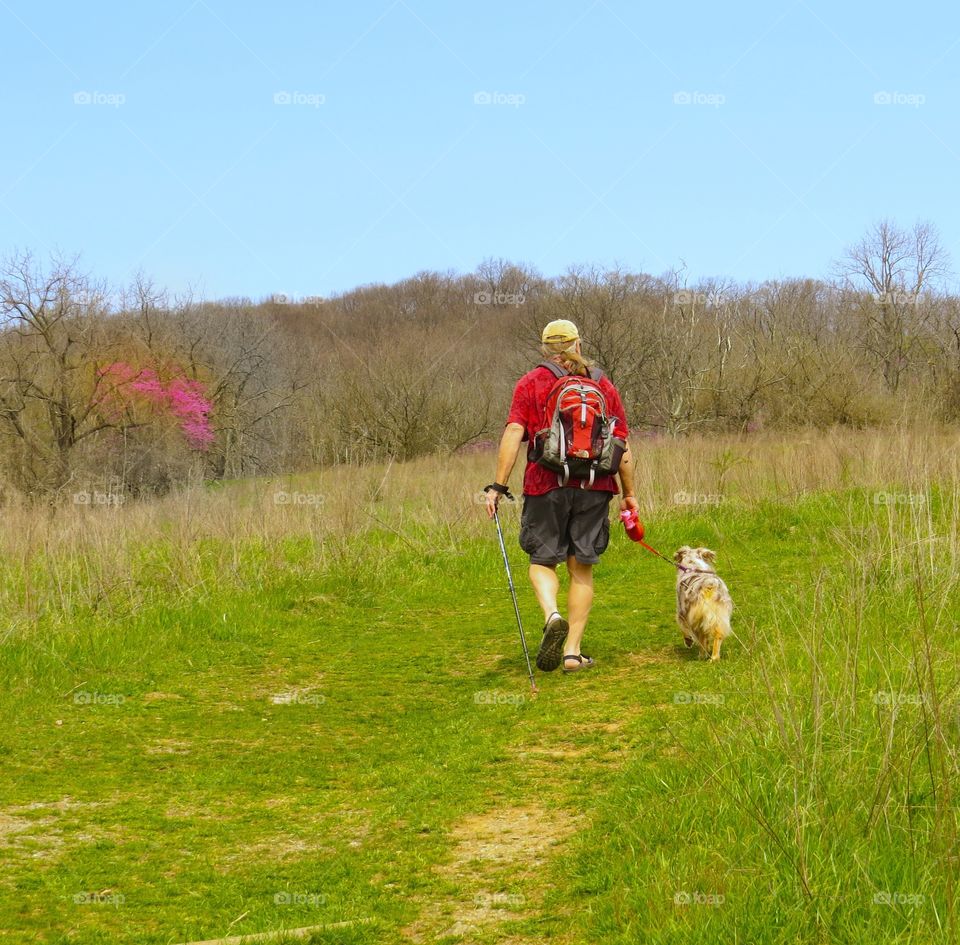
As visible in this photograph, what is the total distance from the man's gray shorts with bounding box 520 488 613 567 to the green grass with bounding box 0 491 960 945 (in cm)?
77

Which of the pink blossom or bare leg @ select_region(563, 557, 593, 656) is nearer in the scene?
bare leg @ select_region(563, 557, 593, 656)

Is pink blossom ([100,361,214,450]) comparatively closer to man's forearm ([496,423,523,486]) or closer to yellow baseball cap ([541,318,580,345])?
man's forearm ([496,423,523,486])

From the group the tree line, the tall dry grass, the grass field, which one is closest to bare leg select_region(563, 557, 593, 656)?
the grass field

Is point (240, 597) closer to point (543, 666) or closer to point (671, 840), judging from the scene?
point (543, 666)

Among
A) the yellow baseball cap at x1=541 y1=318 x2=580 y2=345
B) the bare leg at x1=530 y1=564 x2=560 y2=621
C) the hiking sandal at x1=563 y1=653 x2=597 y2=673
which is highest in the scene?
the yellow baseball cap at x1=541 y1=318 x2=580 y2=345

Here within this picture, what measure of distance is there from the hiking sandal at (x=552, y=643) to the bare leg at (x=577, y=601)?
136 millimetres

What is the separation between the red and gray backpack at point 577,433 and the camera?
645 centimetres

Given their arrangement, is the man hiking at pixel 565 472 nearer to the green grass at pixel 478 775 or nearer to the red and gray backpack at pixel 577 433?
the red and gray backpack at pixel 577 433

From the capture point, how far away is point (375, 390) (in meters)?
34.3

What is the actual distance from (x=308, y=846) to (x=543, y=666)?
2.79 metres

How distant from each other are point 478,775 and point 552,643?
1.83 m

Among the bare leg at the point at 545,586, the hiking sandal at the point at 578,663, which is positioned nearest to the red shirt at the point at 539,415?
the bare leg at the point at 545,586

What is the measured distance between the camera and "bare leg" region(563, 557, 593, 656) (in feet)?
22.4

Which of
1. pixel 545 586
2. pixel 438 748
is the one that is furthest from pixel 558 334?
pixel 438 748
